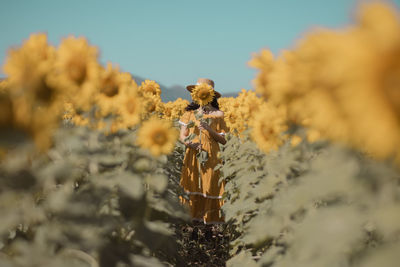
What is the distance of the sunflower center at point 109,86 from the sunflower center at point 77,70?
248 mm

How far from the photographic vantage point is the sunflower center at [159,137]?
2033 millimetres

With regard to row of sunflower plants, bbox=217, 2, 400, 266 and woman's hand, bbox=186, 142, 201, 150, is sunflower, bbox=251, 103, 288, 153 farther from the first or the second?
woman's hand, bbox=186, 142, 201, 150

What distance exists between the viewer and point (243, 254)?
2.52 m

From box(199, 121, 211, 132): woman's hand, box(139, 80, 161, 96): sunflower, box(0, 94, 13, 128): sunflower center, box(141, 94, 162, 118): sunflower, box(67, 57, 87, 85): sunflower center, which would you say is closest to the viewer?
box(0, 94, 13, 128): sunflower center

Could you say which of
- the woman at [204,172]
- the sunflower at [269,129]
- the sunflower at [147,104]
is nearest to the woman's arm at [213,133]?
the woman at [204,172]

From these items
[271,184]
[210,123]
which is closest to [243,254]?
[271,184]

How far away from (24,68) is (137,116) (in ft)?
2.72

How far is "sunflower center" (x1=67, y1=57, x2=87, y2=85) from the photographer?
1.71 metres

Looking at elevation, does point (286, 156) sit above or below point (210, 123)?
below

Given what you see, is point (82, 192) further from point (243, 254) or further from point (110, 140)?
point (243, 254)

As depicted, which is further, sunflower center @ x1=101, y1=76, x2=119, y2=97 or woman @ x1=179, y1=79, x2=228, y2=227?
woman @ x1=179, y1=79, x2=228, y2=227

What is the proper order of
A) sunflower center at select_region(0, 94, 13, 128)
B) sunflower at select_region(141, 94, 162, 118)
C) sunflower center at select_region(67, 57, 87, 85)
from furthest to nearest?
1. sunflower at select_region(141, 94, 162, 118)
2. sunflower center at select_region(67, 57, 87, 85)
3. sunflower center at select_region(0, 94, 13, 128)

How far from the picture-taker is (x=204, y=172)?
4676 millimetres

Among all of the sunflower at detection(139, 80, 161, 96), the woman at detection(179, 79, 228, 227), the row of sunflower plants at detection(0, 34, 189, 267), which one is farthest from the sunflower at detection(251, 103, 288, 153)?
the sunflower at detection(139, 80, 161, 96)
